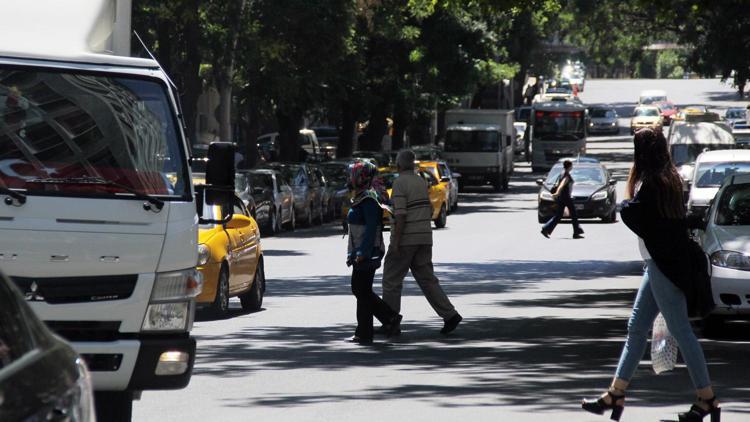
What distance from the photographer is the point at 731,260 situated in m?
14.1

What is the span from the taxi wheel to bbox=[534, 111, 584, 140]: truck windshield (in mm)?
52157

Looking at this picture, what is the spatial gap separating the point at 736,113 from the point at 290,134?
156 ft

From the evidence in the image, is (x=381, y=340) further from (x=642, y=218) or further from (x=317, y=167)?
(x=317, y=167)

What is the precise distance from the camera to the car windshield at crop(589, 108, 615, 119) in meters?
95.2

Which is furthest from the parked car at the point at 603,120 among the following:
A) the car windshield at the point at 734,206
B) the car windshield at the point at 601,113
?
the car windshield at the point at 734,206

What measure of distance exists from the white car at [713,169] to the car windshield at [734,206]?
12591 millimetres

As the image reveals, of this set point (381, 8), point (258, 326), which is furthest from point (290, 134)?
point (258, 326)

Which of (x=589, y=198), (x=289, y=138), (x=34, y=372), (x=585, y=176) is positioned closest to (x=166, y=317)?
(x=34, y=372)

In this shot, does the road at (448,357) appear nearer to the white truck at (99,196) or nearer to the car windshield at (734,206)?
the car windshield at (734,206)

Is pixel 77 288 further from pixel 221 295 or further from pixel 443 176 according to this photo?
pixel 443 176

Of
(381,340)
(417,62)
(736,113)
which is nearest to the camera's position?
(381,340)

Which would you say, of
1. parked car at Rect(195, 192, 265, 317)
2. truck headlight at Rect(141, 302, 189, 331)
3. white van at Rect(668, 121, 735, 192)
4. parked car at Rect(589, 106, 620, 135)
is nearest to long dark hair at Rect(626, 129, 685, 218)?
truck headlight at Rect(141, 302, 189, 331)

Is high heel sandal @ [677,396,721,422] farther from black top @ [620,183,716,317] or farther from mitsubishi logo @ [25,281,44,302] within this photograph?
mitsubishi logo @ [25,281,44,302]

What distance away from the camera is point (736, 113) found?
289ft
